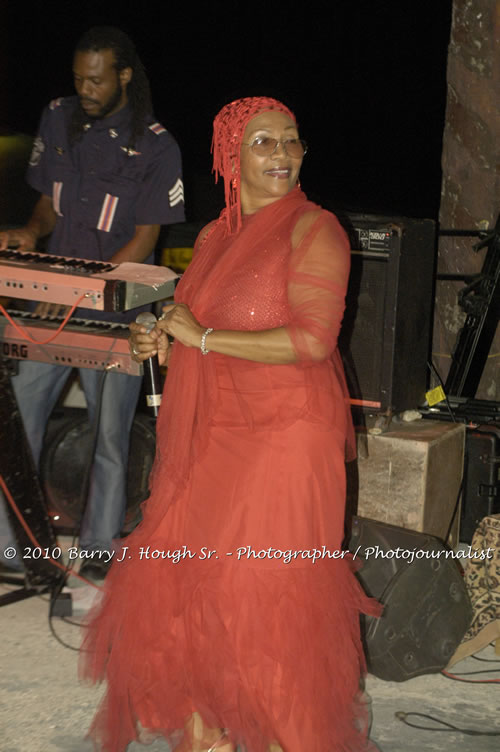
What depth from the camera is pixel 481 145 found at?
5.61m

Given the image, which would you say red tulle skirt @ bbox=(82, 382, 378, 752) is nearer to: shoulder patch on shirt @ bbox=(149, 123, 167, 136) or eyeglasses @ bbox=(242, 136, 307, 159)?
eyeglasses @ bbox=(242, 136, 307, 159)

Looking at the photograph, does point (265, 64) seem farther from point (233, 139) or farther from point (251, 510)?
point (251, 510)

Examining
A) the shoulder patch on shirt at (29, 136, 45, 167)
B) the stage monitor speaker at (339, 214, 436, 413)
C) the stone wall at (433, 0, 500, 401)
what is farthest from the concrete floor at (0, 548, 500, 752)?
the stone wall at (433, 0, 500, 401)

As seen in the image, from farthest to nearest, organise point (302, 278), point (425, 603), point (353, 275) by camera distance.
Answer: point (353, 275)
point (425, 603)
point (302, 278)

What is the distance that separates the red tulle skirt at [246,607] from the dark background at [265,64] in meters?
5.57

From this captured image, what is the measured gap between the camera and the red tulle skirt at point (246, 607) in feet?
7.61

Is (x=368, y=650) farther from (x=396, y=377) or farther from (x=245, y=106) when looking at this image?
(x=245, y=106)

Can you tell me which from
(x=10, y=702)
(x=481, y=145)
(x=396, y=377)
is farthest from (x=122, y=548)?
(x=481, y=145)

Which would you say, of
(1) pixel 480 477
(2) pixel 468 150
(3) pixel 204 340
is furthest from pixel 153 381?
(2) pixel 468 150

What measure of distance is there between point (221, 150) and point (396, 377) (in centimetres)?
180

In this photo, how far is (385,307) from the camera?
3.97m

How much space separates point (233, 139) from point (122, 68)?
4.85ft

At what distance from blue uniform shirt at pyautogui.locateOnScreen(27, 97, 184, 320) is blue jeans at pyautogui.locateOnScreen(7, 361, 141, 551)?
0.31 meters

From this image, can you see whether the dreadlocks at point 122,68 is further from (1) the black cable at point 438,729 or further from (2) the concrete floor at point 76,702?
(1) the black cable at point 438,729
